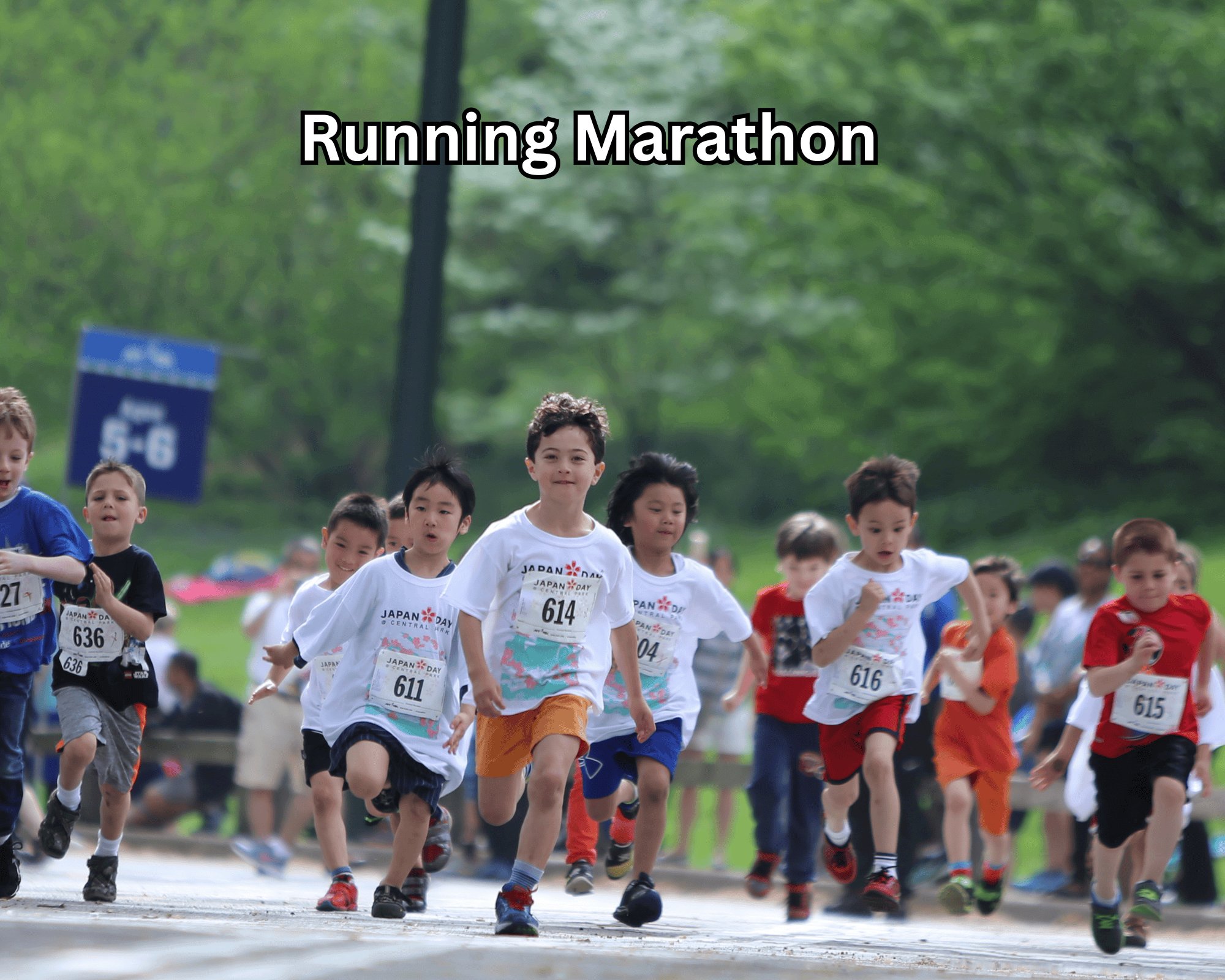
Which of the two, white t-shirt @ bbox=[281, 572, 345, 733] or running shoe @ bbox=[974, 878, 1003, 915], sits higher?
white t-shirt @ bbox=[281, 572, 345, 733]

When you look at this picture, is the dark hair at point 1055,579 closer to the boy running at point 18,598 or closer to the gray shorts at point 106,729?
the gray shorts at point 106,729

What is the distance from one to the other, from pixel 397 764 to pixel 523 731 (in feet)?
1.65

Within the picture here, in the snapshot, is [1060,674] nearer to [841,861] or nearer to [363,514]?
[841,861]

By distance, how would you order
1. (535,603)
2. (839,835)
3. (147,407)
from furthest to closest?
(147,407)
(839,835)
(535,603)

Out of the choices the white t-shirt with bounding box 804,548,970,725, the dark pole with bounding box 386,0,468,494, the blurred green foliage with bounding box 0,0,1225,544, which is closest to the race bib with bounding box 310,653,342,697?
the white t-shirt with bounding box 804,548,970,725

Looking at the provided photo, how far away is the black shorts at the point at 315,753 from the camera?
25.6ft

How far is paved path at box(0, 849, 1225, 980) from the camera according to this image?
4984 millimetres

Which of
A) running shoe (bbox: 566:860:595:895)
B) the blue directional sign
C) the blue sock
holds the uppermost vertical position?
the blue directional sign

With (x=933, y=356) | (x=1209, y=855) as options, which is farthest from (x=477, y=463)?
(x=1209, y=855)

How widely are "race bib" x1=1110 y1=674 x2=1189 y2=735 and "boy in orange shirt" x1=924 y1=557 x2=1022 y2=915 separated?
155cm

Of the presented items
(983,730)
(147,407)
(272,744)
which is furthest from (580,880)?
(147,407)

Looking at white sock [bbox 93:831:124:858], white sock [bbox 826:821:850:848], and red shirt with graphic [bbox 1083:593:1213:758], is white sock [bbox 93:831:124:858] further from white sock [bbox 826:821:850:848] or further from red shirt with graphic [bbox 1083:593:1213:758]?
red shirt with graphic [bbox 1083:593:1213:758]

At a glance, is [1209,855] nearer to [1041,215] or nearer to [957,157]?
[1041,215]

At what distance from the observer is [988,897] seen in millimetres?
9055
